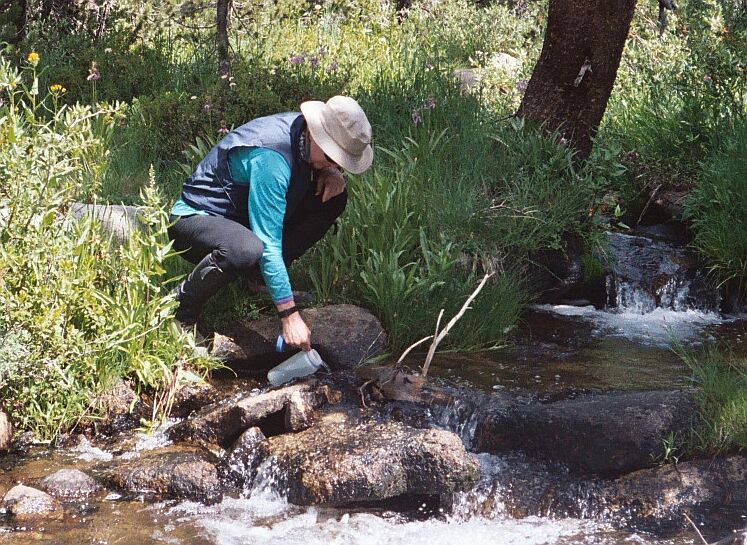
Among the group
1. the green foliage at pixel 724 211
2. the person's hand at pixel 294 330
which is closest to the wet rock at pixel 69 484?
the person's hand at pixel 294 330

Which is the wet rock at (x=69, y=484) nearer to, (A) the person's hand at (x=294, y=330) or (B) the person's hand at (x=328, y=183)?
(A) the person's hand at (x=294, y=330)

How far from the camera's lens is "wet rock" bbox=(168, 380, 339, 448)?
14.8ft

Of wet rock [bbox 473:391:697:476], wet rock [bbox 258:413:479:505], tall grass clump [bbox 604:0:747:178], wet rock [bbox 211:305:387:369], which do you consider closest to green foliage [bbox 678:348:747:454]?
wet rock [bbox 473:391:697:476]

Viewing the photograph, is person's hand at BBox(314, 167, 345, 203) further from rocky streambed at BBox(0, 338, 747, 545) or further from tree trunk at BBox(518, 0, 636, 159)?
tree trunk at BBox(518, 0, 636, 159)

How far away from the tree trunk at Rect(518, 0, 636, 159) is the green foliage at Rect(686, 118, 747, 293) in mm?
867

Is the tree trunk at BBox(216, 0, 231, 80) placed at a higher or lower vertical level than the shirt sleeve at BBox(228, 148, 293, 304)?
higher

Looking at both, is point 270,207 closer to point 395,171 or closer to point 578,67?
point 395,171

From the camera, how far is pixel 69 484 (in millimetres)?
4074

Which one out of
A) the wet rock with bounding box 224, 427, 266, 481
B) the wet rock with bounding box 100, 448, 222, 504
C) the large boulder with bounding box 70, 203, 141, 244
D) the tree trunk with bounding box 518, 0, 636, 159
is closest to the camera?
the wet rock with bounding box 100, 448, 222, 504

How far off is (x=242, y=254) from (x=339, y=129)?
76 centimetres

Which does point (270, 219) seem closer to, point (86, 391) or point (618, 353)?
point (86, 391)

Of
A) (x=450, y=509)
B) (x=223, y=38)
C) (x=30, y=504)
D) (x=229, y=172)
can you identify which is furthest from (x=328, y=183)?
(x=223, y=38)

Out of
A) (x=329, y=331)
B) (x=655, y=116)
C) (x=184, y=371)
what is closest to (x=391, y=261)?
(x=329, y=331)

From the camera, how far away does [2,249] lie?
4.52 metres
